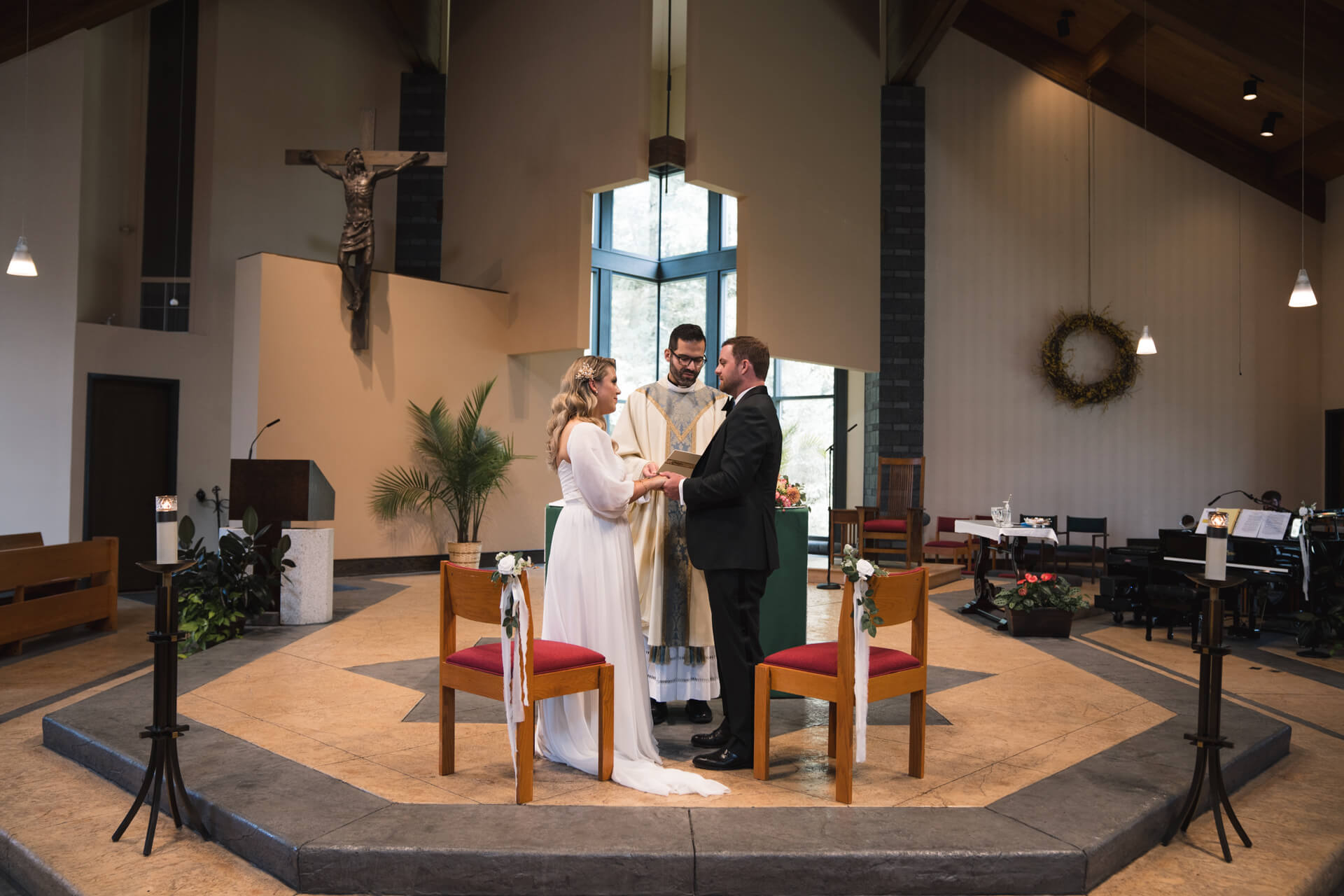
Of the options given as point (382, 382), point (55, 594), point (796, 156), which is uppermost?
point (796, 156)

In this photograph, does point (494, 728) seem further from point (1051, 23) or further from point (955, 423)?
point (1051, 23)

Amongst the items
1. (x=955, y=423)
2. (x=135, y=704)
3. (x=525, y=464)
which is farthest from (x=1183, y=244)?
(x=135, y=704)

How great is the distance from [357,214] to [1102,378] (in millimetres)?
8626

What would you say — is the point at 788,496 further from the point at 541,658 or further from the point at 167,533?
the point at 167,533

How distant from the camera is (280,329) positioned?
8.74 meters

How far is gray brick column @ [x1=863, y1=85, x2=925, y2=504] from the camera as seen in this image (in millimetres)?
11430

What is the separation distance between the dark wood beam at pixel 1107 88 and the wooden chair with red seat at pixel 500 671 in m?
10.9

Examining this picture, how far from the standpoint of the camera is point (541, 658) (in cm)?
312

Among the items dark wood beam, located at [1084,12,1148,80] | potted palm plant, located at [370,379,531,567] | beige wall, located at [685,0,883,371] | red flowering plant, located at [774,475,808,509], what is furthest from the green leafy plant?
dark wood beam, located at [1084,12,1148,80]

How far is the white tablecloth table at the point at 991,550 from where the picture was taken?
757cm

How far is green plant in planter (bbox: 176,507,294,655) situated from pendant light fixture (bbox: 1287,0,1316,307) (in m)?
8.43

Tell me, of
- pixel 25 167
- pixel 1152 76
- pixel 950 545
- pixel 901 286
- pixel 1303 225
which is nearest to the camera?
pixel 25 167

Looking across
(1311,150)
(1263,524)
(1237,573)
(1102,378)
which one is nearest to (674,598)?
(1237,573)

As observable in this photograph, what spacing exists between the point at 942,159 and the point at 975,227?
0.91 metres
